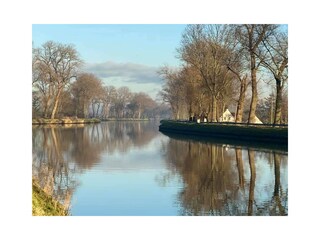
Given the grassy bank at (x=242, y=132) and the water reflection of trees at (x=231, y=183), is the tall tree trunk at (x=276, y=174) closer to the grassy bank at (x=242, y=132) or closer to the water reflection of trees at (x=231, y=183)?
the water reflection of trees at (x=231, y=183)

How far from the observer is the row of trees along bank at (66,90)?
186 ft

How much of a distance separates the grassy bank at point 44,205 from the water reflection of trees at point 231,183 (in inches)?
119

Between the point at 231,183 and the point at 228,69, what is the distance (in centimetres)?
2661

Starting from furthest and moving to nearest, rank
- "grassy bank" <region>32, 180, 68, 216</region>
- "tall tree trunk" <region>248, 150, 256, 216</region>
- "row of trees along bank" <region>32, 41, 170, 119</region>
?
"row of trees along bank" <region>32, 41, 170, 119</region> < "tall tree trunk" <region>248, 150, 256, 216</region> < "grassy bank" <region>32, 180, 68, 216</region>

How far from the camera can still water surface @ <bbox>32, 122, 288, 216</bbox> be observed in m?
12.0

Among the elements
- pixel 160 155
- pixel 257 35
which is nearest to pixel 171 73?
pixel 257 35

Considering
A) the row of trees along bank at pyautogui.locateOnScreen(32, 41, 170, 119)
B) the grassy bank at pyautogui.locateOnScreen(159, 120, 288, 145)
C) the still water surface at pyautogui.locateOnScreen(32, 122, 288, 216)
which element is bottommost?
the still water surface at pyautogui.locateOnScreen(32, 122, 288, 216)

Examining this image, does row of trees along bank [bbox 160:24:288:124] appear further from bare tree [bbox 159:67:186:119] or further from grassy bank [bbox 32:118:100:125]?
grassy bank [bbox 32:118:100:125]

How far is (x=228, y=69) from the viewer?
41.1m

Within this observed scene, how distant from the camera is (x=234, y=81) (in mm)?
53719

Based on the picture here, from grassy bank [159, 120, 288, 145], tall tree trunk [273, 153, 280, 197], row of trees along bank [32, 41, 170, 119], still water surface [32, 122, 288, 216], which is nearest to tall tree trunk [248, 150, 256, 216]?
still water surface [32, 122, 288, 216]

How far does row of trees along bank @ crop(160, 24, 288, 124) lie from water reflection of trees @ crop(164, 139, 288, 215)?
10.1 metres
